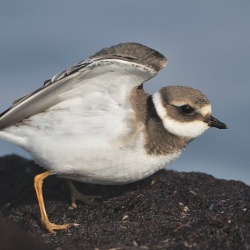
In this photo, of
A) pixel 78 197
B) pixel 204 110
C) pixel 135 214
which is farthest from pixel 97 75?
pixel 78 197

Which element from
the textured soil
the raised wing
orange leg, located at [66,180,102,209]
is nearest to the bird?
the raised wing

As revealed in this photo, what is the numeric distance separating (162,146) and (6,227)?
2.84 m

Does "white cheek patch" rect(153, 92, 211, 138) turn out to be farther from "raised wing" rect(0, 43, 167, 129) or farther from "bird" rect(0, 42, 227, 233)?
"raised wing" rect(0, 43, 167, 129)

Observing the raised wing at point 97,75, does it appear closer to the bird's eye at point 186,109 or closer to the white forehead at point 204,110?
the bird's eye at point 186,109

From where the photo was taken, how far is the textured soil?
779cm

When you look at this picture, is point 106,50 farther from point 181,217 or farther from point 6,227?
point 6,227

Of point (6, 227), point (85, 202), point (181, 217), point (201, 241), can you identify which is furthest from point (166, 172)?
point (6, 227)

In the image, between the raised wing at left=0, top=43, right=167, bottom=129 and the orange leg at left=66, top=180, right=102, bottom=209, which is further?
the orange leg at left=66, top=180, right=102, bottom=209

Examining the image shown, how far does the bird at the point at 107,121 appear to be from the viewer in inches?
357

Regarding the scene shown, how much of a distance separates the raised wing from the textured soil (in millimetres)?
1398

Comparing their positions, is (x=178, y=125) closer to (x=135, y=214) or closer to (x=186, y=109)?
(x=186, y=109)

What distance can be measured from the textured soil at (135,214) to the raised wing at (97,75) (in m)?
1.40

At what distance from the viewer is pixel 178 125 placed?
376 inches

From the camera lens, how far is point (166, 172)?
36.4 ft
